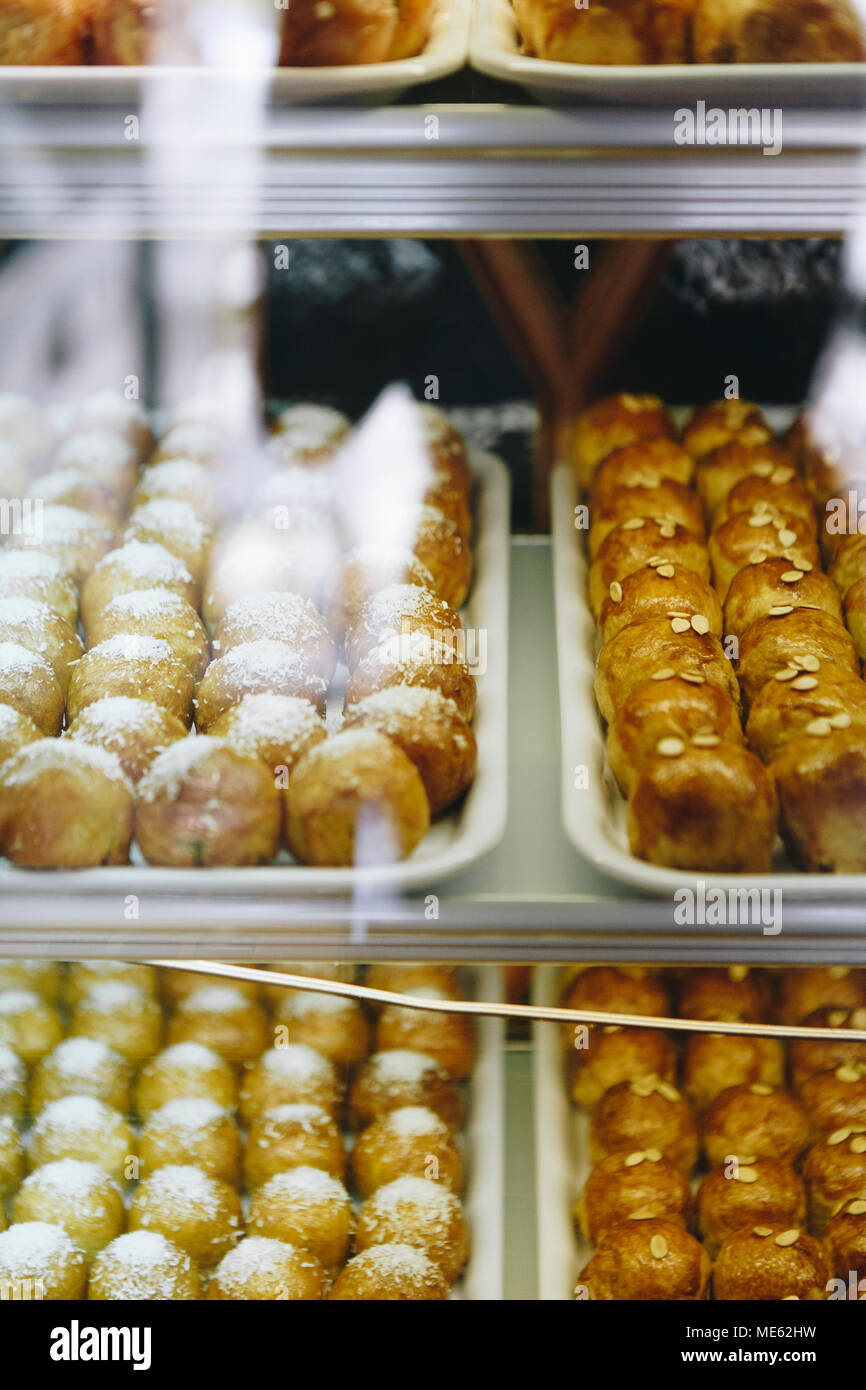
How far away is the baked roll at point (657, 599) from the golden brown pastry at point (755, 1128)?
466 millimetres

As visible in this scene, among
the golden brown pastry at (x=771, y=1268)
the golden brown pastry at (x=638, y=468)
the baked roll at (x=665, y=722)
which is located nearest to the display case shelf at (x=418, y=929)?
the baked roll at (x=665, y=722)

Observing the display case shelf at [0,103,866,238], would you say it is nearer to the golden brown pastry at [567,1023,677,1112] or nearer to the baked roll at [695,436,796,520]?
the baked roll at [695,436,796,520]

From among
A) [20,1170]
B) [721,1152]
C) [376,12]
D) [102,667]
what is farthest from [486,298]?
[20,1170]

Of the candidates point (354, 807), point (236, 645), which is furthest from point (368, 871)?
point (236, 645)

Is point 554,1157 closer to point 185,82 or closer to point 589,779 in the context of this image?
point 589,779

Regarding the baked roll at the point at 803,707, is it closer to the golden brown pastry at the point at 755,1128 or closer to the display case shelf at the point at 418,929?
the display case shelf at the point at 418,929

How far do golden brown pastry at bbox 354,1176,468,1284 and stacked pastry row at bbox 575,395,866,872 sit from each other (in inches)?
17.4

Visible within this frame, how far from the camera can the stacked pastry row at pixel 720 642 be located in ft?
3.15

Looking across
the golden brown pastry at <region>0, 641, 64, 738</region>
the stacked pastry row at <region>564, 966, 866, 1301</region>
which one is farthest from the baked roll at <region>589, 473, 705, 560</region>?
the golden brown pastry at <region>0, 641, 64, 738</region>

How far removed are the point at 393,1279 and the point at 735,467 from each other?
912mm

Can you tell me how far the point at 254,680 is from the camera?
1125 mm

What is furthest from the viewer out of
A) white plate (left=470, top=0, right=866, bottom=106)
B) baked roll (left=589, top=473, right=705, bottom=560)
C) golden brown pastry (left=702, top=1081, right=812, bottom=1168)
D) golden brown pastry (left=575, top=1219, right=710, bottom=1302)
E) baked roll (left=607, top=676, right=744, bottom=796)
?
baked roll (left=589, top=473, right=705, bottom=560)

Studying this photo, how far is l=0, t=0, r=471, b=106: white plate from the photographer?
2.96 feet
